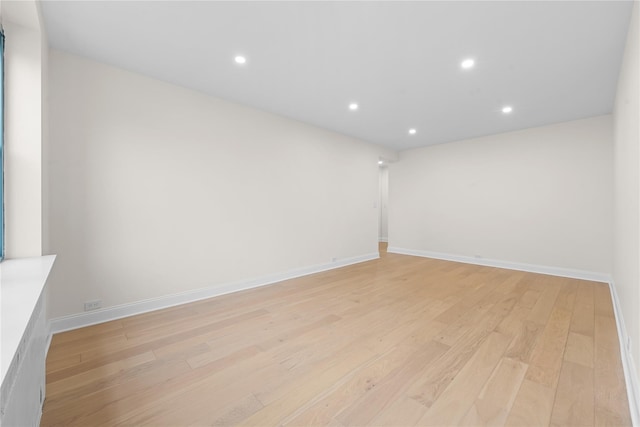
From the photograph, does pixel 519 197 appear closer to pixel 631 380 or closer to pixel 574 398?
pixel 631 380

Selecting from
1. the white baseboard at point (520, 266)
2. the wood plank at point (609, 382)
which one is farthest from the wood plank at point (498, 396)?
the white baseboard at point (520, 266)

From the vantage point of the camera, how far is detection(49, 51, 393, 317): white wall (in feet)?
8.11

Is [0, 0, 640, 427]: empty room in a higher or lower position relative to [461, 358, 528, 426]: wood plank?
higher

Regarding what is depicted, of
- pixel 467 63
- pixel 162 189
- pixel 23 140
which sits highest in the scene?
pixel 467 63

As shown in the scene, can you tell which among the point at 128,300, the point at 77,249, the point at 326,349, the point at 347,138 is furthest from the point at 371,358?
the point at 347,138

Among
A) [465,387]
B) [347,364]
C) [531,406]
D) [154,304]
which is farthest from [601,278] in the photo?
[154,304]

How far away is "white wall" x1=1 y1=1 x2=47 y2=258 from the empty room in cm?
1

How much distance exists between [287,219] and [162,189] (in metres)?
1.84

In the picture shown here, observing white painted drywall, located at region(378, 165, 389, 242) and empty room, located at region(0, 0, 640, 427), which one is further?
white painted drywall, located at region(378, 165, 389, 242)

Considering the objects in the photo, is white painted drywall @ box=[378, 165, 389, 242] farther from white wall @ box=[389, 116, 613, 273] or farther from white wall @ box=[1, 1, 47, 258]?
white wall @ box=[1, 1, 47, 258]

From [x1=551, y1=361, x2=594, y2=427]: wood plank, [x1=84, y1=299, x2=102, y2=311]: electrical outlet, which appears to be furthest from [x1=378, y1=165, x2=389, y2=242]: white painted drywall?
[x1=84, y1=299, x2=102, y2=311]: electrical outlet

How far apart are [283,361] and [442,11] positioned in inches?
114

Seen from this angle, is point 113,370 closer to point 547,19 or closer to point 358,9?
point 358,9

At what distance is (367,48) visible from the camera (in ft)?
7.86
